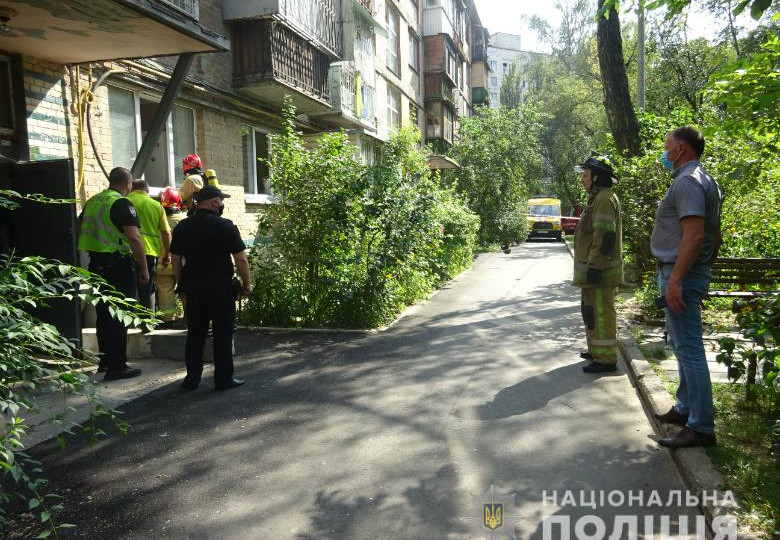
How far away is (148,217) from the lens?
724cm

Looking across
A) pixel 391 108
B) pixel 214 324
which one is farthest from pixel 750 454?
pixel 391 108

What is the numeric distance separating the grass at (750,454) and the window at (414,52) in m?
25.3

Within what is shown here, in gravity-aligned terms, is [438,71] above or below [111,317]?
above

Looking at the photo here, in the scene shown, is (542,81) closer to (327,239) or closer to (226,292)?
(327,239)

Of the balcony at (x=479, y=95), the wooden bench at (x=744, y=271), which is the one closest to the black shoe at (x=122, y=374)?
the wooden bench at (x=744, y=271)

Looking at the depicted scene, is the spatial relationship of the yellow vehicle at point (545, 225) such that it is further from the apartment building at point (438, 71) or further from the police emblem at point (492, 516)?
the police emblem at point (492, 516)

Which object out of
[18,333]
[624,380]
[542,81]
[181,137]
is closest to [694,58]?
[542,81]

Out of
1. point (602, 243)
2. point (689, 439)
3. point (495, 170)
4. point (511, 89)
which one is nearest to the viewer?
point (689, 439)

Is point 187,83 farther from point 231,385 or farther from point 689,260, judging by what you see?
point 689,260

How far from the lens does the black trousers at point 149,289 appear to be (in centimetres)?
702

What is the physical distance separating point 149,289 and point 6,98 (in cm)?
279

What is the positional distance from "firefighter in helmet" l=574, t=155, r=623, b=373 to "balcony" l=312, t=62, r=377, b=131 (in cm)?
1072

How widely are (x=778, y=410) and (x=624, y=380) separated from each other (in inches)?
60.9

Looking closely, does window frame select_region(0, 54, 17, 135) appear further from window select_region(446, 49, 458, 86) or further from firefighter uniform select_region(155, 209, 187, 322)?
window select_region(446, 49, 458, 86)
